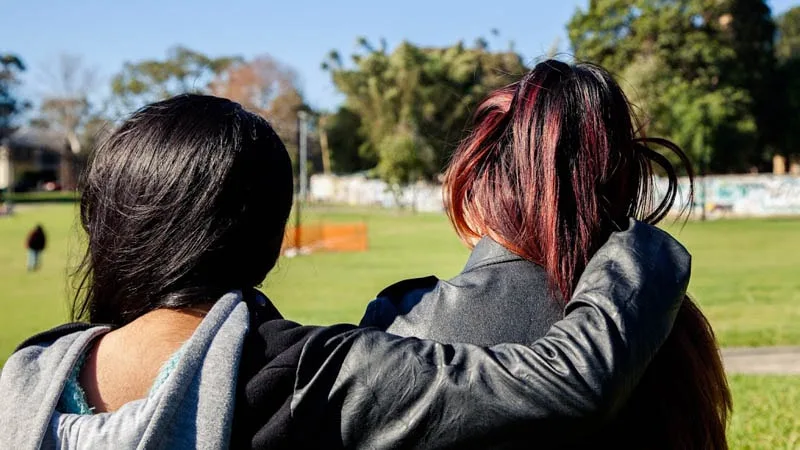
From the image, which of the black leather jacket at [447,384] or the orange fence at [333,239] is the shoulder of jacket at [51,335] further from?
the orange fence at [333,239]

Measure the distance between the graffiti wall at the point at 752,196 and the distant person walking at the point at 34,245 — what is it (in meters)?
30.6

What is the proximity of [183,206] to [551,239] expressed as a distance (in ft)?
2.19

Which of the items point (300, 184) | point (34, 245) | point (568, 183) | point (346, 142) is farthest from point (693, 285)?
point (346, 142)

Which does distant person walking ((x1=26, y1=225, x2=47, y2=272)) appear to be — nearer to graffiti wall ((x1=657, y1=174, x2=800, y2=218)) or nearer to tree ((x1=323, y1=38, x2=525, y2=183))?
graffiti wall ((x1=657, y1=174, x2=800, y2=218))

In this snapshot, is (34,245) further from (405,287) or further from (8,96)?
(8,96)

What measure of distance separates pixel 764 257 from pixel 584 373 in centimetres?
2332

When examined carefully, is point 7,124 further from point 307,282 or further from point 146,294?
point 146,294

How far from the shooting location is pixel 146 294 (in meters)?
1.55

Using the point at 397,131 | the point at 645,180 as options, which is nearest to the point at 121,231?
the point at 645,180

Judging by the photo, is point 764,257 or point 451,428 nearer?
point 451,428

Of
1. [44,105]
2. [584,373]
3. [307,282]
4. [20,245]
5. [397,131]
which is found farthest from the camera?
[44,105]

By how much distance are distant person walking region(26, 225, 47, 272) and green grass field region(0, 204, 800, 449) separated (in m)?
0.43

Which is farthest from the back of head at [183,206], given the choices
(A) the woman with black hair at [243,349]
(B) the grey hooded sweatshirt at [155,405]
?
(B) the grey hooded sweatshirt at [155,405]

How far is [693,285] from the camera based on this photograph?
17516mm
